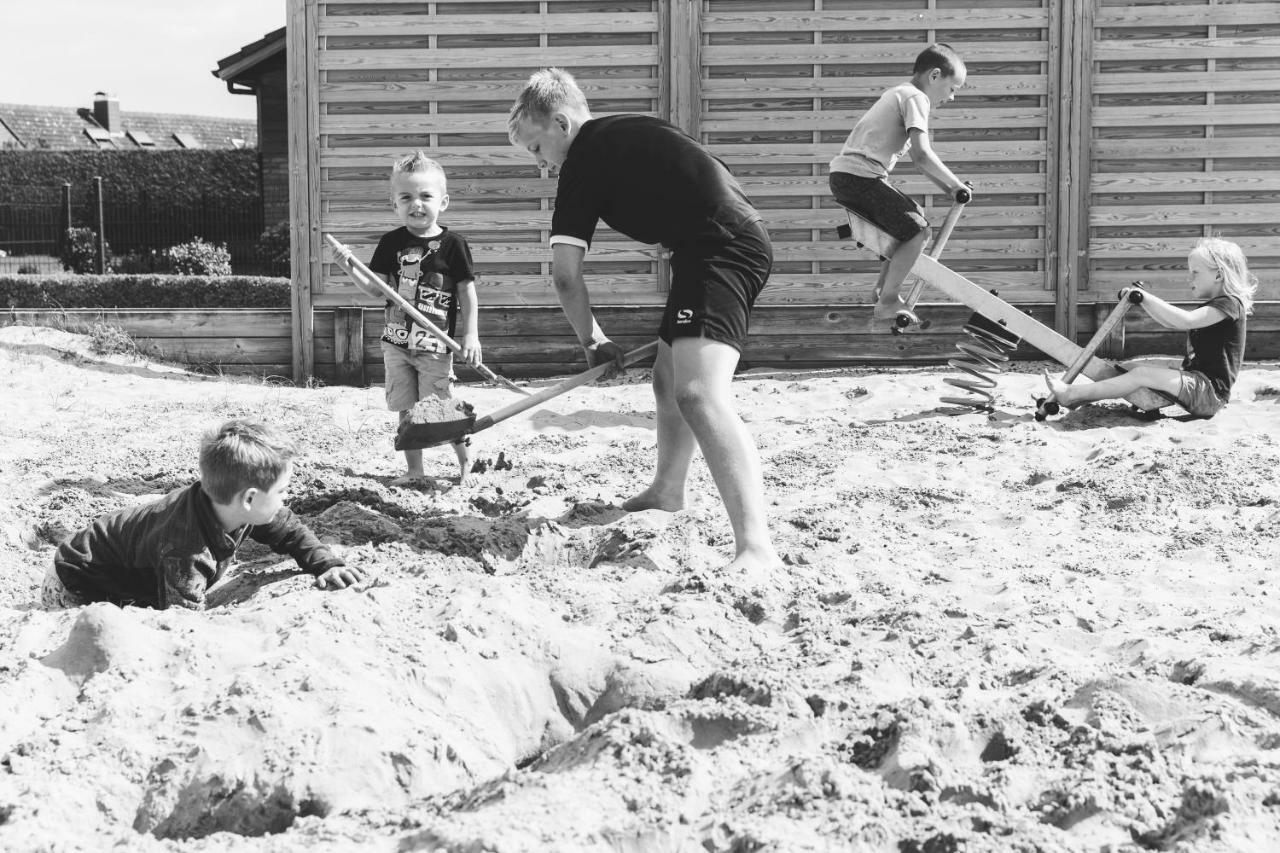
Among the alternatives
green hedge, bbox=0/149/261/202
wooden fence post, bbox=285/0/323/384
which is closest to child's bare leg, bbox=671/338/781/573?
wooden fence post, bbox=285/0/323/384

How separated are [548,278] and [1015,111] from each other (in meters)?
3.12

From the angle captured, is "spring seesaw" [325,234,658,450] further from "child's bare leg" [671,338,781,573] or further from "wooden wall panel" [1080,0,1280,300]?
"wooden wall panel" [1080,0,1280,300]

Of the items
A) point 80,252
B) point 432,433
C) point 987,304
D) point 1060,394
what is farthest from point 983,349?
point 80,252

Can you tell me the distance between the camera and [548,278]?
28.2 ft

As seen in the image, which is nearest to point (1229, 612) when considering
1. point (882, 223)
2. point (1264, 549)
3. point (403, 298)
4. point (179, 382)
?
point (1264, 549)

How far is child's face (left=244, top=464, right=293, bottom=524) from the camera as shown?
3.40 m

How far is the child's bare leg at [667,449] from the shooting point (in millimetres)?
4363

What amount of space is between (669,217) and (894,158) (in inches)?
141

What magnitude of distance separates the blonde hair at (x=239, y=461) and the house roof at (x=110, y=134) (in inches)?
1294

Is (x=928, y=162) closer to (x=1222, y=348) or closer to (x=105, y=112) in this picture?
(x=1222, y=348)

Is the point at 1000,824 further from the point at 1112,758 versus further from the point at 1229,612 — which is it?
the point at 1229,612

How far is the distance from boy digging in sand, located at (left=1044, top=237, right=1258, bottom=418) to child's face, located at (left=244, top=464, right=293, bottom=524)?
4027 millimetres

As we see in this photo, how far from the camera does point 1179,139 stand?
8578 mm

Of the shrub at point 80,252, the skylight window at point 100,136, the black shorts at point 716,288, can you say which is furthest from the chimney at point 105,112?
the black shorts at point 716,288
